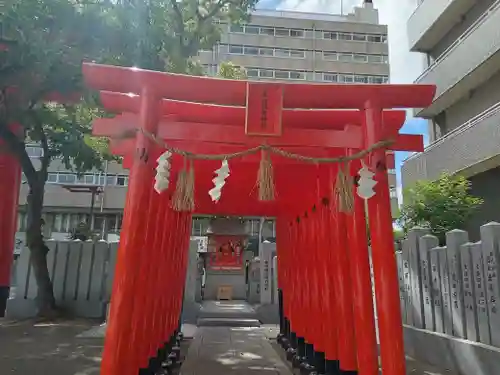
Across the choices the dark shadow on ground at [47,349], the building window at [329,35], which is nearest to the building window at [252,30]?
the building window at [329,35]

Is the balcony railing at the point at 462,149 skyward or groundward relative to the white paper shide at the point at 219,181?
skyward

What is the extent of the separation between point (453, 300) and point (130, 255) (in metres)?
4.86

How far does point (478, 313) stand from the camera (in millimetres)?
5523

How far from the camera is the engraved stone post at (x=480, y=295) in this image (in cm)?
536

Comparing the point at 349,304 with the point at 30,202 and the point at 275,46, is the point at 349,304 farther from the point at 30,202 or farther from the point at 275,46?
the point at 275,46

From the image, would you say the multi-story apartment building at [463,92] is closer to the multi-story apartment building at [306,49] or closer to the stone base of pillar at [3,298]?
the stone base of pillar at [3,298]

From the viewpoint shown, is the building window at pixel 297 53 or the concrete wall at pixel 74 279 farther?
the building window at pixel 297 53

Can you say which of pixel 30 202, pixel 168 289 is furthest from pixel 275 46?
pixel 168 289

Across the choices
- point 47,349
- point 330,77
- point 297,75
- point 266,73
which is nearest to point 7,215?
point 47,349

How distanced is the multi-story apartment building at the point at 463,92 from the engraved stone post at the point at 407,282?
4.68 m

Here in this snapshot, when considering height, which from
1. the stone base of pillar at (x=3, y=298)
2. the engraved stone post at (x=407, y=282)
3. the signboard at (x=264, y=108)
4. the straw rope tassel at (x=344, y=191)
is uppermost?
the signboard at (x=264, y=108)

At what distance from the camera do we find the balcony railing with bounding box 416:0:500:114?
1080 centimetres

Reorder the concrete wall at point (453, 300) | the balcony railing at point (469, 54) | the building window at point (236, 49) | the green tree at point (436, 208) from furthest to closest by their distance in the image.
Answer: the building window at point (236, 49), the balcony railing at point (469, 54), the green tree at point (436, 208), the concrete wall at point (453, 300)

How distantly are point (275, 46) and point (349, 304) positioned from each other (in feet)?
97.3
